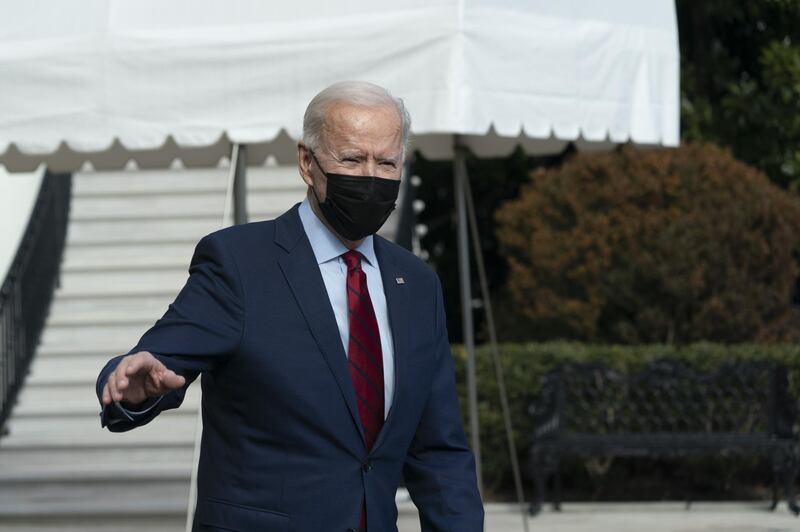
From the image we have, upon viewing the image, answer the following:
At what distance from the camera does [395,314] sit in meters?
3.06

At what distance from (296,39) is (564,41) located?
1.22 metres

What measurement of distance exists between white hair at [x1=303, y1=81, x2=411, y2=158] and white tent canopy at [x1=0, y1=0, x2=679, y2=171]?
107 inches

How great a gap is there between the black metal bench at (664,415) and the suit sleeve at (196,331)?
23.8ft

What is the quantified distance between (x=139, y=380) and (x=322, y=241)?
592 mm

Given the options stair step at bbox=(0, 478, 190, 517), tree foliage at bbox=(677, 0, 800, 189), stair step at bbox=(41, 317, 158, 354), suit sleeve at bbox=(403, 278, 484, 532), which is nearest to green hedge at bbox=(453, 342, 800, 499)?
stair step at bbox=(0, 478, 190, 517)

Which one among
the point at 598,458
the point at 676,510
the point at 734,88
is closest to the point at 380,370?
the point at 676,510

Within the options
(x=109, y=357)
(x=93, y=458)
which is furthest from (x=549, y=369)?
(x=93, y=458)

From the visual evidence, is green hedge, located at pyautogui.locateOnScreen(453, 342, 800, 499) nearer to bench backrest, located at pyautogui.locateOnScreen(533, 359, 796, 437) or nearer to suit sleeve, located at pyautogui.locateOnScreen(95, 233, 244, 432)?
bench backrest, located at pyautogui.locateOnScreen(533, 359, 796, 437)

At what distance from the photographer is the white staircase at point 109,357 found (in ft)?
29.8

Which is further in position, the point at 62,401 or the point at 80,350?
the point at 80,350

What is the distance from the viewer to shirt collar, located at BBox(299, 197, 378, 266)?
3.07 m

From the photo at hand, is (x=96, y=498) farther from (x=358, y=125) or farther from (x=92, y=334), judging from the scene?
(x=358, y=125)

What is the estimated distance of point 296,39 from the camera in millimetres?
5949

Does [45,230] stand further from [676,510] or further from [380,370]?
[380,370]
